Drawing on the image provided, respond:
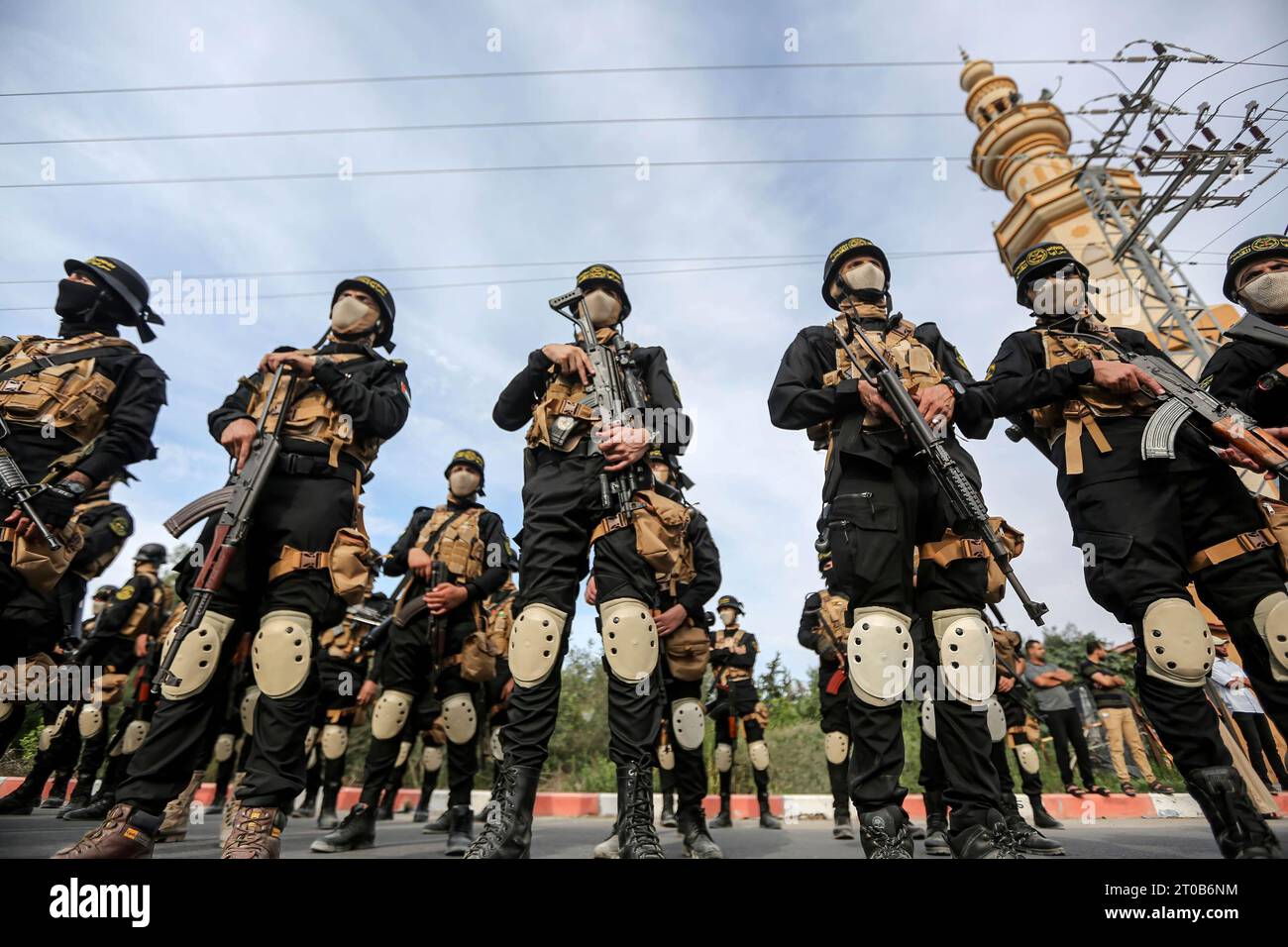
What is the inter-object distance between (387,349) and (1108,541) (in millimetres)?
3753

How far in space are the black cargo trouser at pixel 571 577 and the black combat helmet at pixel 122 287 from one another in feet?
9.25

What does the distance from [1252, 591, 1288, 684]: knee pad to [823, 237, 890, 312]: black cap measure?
2.09m

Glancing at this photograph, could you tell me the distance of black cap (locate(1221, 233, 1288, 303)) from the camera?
3.22 m

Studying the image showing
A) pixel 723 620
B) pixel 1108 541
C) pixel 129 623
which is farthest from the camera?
pixel 723 620

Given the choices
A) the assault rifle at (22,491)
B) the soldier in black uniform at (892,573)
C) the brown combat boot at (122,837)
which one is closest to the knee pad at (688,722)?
the soldier in black uniform at (892,573)

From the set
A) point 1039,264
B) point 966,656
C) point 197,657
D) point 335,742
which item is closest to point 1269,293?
point 1039,264

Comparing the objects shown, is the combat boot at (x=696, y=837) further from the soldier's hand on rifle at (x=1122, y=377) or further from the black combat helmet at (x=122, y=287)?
the black combat helmet at (x=122, y=287)

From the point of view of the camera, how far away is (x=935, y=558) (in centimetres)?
288

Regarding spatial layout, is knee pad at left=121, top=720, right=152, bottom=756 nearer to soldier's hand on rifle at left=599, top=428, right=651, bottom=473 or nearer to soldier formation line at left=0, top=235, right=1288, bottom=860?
soldier formation line at left=0, top=235, right=1288, bottom=860

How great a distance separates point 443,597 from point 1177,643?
4322 mm
